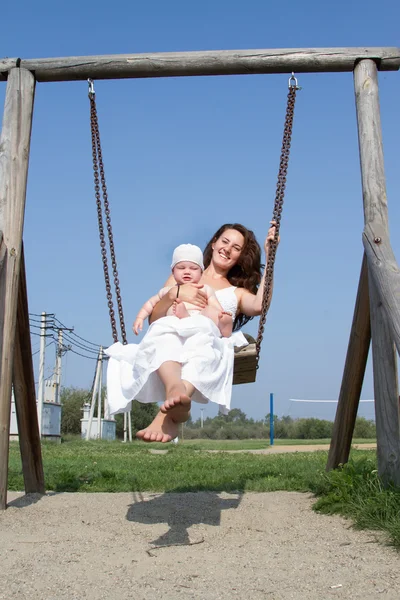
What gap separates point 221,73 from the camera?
5.36 meters

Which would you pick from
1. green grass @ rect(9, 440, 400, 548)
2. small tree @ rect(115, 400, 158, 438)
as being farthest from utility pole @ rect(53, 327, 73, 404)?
green grass @ rect(9, 440, 400, 548)

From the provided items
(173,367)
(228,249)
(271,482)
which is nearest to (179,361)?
(173,367)

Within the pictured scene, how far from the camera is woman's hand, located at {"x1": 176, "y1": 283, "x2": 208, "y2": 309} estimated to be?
481 centimetres

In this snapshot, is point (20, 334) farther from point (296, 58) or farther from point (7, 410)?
point (296, 58)

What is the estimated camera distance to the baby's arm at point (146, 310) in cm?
500

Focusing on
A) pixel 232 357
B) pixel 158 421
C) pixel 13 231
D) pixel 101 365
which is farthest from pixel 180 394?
pixel 101 365

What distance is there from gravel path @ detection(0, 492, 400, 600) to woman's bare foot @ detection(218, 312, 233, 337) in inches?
53.2

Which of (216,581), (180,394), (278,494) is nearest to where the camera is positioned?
(216,581)

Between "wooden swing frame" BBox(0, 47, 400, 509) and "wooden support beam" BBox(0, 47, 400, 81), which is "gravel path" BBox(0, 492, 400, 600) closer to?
"wooden swing frame" BBox(0, 47, 400, 509)

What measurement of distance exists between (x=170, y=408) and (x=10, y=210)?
2.16m

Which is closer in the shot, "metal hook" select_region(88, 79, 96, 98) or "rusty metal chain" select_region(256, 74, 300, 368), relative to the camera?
"rusty metal chain" select_region(256, 74, 300, 368)

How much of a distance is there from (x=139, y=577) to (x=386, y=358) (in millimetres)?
2213

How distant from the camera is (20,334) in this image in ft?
17.8

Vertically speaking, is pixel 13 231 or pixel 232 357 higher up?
pixel 13 231
